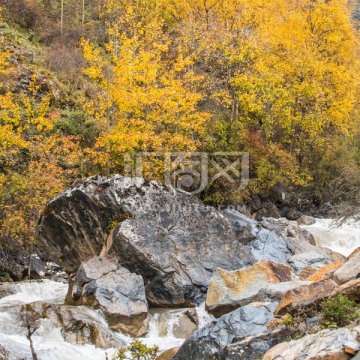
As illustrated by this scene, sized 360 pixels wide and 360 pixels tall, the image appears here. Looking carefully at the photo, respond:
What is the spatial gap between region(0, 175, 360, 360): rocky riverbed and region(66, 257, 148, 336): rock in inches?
1.2

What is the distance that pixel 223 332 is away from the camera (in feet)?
33.9

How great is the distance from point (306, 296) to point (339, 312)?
1.23 meters

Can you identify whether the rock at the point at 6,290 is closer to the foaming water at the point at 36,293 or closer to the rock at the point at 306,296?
the foaming water at the point at 36,293

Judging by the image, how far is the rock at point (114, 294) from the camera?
13.4 metres

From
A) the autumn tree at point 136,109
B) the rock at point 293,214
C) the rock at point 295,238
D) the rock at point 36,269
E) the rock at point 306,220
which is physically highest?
the autumn tree at point 136,109

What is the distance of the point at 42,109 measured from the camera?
20859 millimetres

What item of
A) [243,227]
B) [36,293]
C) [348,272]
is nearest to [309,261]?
[243,227]

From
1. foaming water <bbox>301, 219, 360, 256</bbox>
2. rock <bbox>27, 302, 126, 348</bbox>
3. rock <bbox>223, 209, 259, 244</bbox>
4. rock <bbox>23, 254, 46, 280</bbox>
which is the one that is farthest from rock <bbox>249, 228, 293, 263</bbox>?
rock <bbox>23, 254, 46, 280</bbox>

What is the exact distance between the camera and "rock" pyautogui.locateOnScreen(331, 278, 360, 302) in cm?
904

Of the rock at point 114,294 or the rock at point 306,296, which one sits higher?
the rock at point 306,296

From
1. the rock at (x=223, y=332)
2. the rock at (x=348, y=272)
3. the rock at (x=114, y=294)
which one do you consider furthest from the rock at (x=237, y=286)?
the rock at (x=348, y=272)

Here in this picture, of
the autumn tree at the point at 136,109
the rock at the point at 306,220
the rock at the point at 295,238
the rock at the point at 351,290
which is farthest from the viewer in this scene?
the rock at the point at 306,220

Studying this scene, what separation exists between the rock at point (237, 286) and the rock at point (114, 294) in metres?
2.09

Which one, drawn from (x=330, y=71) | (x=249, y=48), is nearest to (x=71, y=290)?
(x=249, y=48)
